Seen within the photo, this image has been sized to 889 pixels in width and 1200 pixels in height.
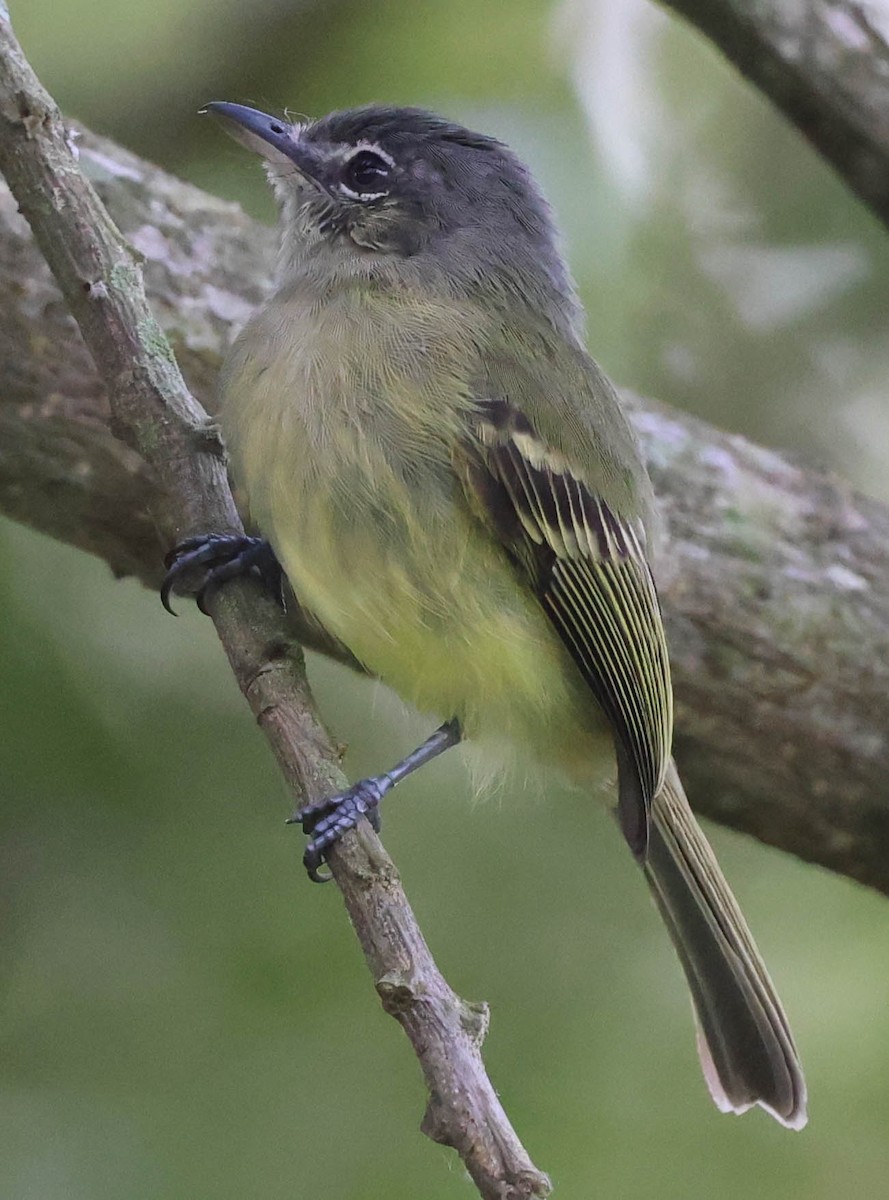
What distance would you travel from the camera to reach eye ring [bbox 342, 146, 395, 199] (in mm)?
2686

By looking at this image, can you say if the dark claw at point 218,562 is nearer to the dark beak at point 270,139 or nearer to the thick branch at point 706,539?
the thick branch at point 706,539

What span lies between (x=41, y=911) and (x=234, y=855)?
43cm

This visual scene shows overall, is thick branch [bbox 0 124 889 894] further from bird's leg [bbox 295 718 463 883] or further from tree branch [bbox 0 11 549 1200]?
bird's leg [bbox 295 718 463 883]

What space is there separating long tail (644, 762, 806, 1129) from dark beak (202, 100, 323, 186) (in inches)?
53.1

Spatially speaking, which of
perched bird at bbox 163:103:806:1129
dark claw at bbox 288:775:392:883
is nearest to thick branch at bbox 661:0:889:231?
perched bird at bbox 163:103:806:1129

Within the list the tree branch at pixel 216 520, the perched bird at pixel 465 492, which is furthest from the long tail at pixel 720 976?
the tree branch at pixel 216 520

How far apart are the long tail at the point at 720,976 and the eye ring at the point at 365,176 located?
1244 millimetres

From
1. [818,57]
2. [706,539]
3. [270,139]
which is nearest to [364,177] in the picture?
[270,139]

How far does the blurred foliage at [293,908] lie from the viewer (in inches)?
116

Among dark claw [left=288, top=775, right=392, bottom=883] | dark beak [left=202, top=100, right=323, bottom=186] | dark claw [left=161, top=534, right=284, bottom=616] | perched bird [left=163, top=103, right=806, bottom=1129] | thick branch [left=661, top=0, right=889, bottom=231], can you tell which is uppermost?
thick branch [left=661, top=0, right=889, bottom=231]

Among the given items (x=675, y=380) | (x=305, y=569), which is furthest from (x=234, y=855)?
(x=675, y=380)

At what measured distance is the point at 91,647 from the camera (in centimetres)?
339

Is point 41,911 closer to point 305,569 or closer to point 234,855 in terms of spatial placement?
point 234,855

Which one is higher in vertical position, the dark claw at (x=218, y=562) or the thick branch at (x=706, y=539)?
the thick branch at (x=706, y=539)
